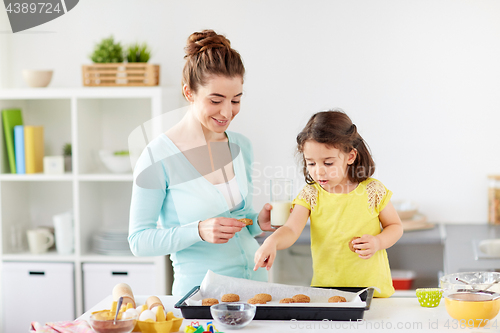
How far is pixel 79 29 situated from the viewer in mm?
3244

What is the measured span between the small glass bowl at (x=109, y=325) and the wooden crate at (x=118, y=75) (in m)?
1.84

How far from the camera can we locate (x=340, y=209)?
5.83ft

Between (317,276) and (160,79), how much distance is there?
6.27 feet

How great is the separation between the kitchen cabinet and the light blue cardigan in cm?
137

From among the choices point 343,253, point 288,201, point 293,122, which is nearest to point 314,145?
point 288,201

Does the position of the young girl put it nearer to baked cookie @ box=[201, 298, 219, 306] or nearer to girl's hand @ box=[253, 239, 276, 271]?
girl's hand @ box=[253, 239, 276, 271]

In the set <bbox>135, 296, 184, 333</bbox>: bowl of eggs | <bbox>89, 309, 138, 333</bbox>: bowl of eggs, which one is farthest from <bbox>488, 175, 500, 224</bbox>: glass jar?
<bbox>89, 309, 138, 333</bbox>: bowl of eggs

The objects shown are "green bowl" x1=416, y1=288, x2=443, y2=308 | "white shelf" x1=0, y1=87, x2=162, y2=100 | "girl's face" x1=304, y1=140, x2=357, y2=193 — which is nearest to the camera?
"green bowl" x1=416, y1=288, x2=443, y2=308

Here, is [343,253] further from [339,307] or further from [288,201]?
[339,307]

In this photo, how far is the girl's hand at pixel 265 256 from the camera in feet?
4.90

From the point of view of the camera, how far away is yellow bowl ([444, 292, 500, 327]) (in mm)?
1316

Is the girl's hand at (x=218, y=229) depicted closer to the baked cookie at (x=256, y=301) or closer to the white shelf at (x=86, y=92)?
the baked cookie at (x=256, y=301)

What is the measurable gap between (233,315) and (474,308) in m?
0.61

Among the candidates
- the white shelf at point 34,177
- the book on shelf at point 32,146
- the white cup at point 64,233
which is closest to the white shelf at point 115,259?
the white cup at point 64,233
